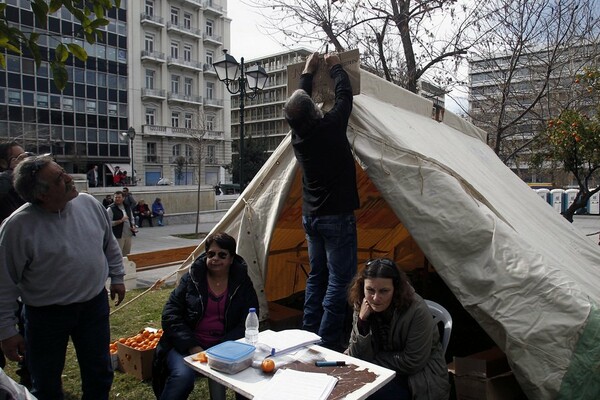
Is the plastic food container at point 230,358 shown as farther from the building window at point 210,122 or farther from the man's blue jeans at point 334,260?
the building window at point 210,122

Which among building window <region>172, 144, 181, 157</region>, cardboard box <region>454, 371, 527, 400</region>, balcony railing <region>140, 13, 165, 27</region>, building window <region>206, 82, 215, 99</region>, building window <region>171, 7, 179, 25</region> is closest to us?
cardboard box <region>454, 371, 527, 400</region>

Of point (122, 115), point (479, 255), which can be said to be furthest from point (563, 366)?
point (122, 115)

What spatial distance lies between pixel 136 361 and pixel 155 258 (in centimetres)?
470

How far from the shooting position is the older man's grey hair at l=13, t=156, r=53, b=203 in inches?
104

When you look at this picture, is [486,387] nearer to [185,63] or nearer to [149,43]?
[185,63]

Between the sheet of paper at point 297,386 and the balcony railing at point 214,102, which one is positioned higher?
the balcony railing at point 214,102

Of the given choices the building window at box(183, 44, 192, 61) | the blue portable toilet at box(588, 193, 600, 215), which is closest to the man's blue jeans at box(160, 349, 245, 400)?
the blue portable toilet at box(588, 193, 600, 215)

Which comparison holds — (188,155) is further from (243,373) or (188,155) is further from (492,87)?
(243,373)

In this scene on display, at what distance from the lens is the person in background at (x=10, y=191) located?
3.38m

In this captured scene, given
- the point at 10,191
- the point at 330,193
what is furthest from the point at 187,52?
the point at 330,193

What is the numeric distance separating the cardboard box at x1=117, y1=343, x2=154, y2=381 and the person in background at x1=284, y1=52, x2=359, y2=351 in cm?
158

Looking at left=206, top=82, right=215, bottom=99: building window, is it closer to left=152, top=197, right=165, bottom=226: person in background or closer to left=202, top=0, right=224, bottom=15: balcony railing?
left=202, top=0, right=224, bottom=15: balcony railing

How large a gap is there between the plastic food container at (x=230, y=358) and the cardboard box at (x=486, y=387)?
1517 mm

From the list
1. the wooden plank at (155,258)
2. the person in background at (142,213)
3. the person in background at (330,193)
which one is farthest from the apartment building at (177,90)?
the person in background at (330,193)
